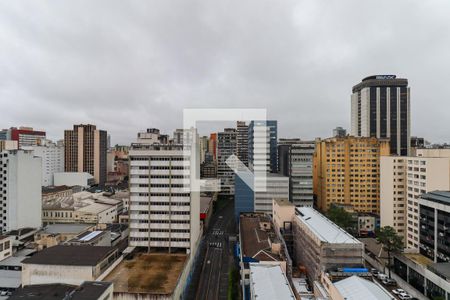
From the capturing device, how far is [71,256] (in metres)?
14.6

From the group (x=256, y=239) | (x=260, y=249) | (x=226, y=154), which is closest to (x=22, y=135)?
(x=226, y=154)

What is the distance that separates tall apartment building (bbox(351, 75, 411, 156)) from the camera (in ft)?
141

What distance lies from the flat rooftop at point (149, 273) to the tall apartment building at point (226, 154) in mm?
33395

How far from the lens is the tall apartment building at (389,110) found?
42844 mm

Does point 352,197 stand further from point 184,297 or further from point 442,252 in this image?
point 184,297

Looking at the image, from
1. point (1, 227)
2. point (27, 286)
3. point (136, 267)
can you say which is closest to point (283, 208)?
point (136, 267)

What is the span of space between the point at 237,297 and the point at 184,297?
299cm

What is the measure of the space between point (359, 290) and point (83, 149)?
5452 cm

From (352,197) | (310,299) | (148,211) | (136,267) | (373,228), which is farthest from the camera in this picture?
(352,197)

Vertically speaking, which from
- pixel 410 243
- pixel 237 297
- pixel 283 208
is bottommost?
pixel 237 297

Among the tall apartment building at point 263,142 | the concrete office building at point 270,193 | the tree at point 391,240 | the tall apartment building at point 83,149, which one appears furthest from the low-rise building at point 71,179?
the tree at point 391,240

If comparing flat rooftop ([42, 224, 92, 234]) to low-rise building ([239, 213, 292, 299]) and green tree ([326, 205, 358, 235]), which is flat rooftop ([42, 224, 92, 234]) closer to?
low-rise building ([239, 213, 292, 299])

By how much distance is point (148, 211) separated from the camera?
19.3 meters

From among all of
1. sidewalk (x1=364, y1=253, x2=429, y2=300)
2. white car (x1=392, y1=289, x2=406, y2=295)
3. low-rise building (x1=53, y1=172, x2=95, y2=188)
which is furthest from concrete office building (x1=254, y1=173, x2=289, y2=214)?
low-rise building (x1=53, y1=172, x2=95, y2=188)
